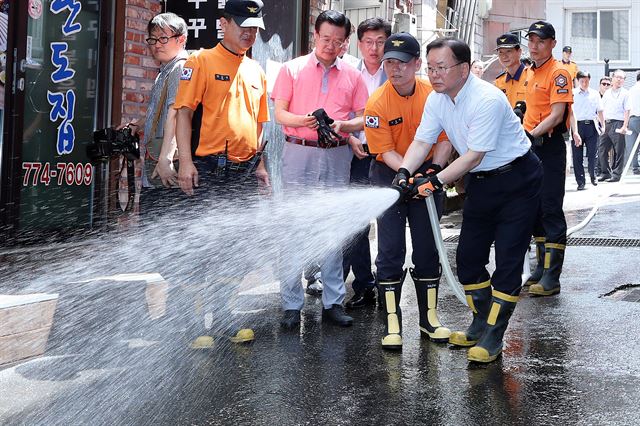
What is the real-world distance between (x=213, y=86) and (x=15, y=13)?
248 centimetres

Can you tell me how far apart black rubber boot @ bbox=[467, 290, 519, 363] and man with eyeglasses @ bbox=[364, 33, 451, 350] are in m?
0.49

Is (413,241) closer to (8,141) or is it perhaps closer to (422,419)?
(422,419)

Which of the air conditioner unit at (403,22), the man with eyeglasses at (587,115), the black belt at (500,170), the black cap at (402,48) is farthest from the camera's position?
the man with eyeglasses at (587,115)

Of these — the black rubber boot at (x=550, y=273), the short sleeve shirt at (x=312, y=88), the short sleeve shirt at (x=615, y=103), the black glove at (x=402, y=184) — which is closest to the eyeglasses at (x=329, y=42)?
the short sleeve shirt at (x=312, y=88)

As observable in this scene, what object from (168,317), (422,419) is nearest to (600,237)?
(168,317)

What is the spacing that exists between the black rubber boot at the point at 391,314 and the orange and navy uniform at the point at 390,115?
2.74ft

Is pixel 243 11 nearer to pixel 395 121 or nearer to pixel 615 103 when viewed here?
pixel 395 121

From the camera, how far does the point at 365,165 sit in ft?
23.2

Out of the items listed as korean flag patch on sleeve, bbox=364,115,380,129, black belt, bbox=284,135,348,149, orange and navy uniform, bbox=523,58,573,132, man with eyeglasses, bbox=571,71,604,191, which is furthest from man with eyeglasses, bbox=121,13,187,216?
man with eyeglasses, bbox=571,71,604,191

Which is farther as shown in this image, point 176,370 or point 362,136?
point 362,136

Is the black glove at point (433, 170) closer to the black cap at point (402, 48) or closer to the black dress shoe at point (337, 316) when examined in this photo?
the black cap at point (402, 48)

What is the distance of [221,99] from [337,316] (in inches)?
65.2

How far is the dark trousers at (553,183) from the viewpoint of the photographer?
7.56 metres

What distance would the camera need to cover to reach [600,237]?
1077 cm
